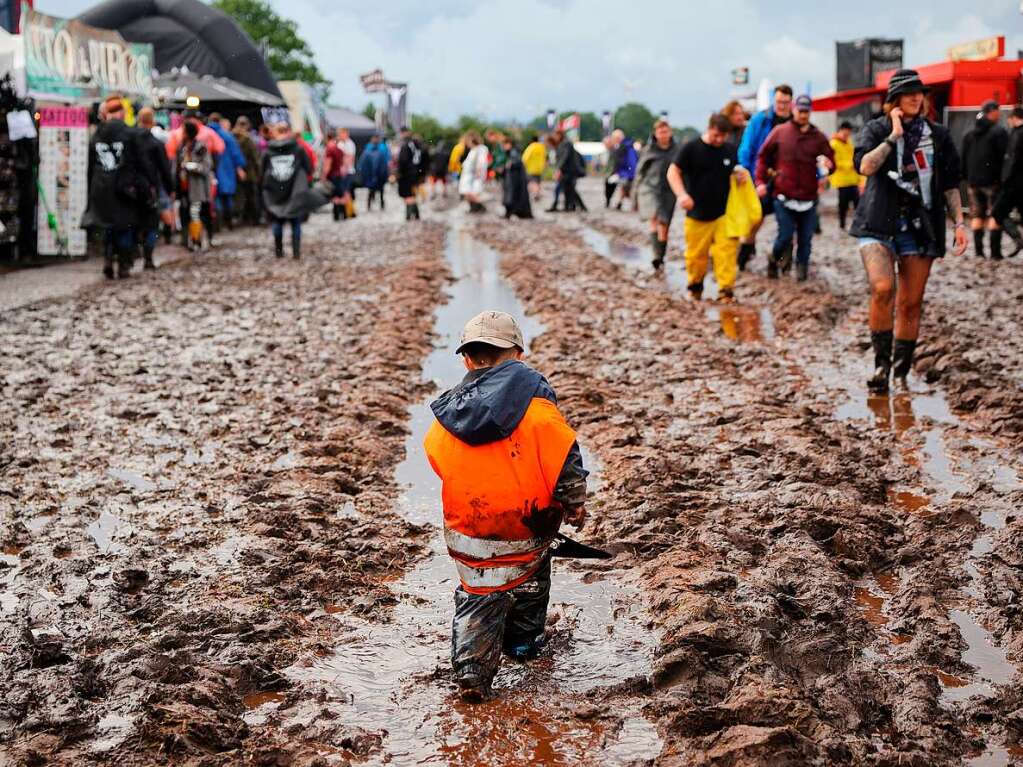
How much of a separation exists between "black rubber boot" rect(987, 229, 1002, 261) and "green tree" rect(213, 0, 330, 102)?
86.4 meters

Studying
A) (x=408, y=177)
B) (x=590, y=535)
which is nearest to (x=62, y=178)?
(x=408, y=177)

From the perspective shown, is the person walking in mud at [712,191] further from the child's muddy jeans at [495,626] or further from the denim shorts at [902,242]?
the child's muddy jeans at [495,626]

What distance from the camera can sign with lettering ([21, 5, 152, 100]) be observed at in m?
15.8

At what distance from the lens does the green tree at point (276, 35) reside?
9694cm

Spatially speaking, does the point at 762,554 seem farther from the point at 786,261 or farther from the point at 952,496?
the point at 786,261

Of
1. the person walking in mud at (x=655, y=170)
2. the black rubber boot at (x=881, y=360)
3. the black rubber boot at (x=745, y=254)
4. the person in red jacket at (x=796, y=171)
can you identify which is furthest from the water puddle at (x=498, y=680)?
the person walking in mud at (x=655, y=170)

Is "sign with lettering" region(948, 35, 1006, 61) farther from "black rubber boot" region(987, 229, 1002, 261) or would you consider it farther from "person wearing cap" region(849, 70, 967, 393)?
"person wearing cap" region(849, 70, 967, 393)

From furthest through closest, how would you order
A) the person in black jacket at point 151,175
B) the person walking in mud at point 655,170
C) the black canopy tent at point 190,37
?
the black canopy tent at point 190,37 → the person walking in mud at point 655,170 → the person in black jacket at point 151,175

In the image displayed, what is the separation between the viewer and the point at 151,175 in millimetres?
14492

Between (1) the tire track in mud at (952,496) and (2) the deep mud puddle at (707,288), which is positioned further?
(2) the deep mud puddle at (707,288)

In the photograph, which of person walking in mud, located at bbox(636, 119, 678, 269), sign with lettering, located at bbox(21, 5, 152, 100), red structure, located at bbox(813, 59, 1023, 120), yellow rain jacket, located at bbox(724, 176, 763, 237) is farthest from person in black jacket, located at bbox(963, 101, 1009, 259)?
sign with lettering, located at bbox(21, 5, 152, 100)

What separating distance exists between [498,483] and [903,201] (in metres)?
4.59

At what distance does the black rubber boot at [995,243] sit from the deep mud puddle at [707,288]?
134 inches

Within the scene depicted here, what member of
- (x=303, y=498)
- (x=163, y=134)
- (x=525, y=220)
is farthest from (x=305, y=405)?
(x=525, y=220)
